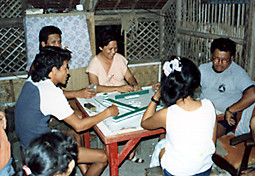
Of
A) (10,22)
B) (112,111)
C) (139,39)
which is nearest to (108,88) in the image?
(112,111)

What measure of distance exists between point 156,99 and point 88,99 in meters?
0.98

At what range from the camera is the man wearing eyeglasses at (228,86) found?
2375 mm

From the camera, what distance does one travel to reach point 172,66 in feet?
5.07

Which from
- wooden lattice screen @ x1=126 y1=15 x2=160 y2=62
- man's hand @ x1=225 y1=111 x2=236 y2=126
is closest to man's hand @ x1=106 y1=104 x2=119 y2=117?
man's hand @ x1=225 y1=111 x2=236 y2=126

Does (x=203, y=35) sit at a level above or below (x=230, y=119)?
above

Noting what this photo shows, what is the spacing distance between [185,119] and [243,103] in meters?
1.16

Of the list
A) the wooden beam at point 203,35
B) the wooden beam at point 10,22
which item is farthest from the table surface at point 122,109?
the wooden beam at point 10,22

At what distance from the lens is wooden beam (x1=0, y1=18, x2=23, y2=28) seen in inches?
161

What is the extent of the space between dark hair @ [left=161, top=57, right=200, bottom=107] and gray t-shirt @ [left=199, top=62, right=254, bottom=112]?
1120 mm

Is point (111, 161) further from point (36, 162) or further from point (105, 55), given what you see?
point (105, 55)

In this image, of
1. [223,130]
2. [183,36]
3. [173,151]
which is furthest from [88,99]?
[183,36]

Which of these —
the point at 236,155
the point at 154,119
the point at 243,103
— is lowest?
the point at 236,155

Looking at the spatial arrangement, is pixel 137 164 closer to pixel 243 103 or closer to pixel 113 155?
pixel 113 155

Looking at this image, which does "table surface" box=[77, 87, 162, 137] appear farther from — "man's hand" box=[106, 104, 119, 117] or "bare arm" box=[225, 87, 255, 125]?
"bare arm" box=[225, 87, 255, 125]
